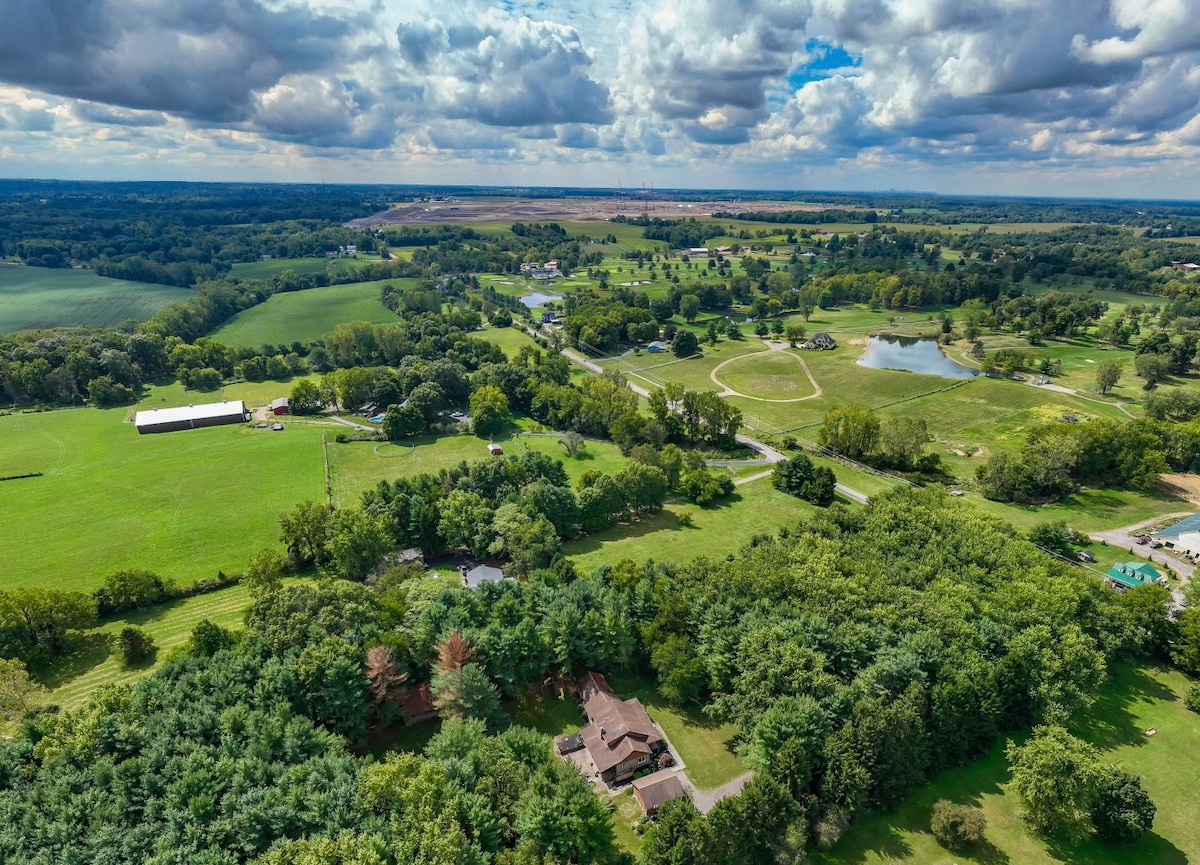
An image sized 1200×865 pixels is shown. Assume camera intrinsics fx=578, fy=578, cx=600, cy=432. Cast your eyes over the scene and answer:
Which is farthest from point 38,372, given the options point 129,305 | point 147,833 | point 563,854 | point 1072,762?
point 1072,762

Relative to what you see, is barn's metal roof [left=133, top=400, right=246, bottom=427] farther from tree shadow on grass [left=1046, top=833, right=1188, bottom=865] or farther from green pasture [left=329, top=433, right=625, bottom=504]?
tree shadow on grass [left=1046, top=833, right=1188, bottom=865]

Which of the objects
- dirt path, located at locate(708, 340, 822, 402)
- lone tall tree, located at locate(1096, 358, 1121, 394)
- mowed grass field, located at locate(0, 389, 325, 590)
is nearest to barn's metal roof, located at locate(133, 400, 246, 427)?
mowed grass field, located at locate(0, 389, 325, 590)

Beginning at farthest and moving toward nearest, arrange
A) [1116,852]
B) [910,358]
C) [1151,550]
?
[910,358]
[1151,550]
[1116,852]

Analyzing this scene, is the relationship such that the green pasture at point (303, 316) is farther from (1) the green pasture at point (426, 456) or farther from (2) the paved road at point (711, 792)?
(2) the paved road at point (711, 792)

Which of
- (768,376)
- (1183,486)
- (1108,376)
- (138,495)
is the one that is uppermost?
(1108,376)

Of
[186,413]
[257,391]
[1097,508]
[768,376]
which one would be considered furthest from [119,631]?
[768,376]

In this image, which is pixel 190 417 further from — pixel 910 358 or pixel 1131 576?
pixel 910 358

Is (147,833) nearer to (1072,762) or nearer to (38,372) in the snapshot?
(1072,762)
